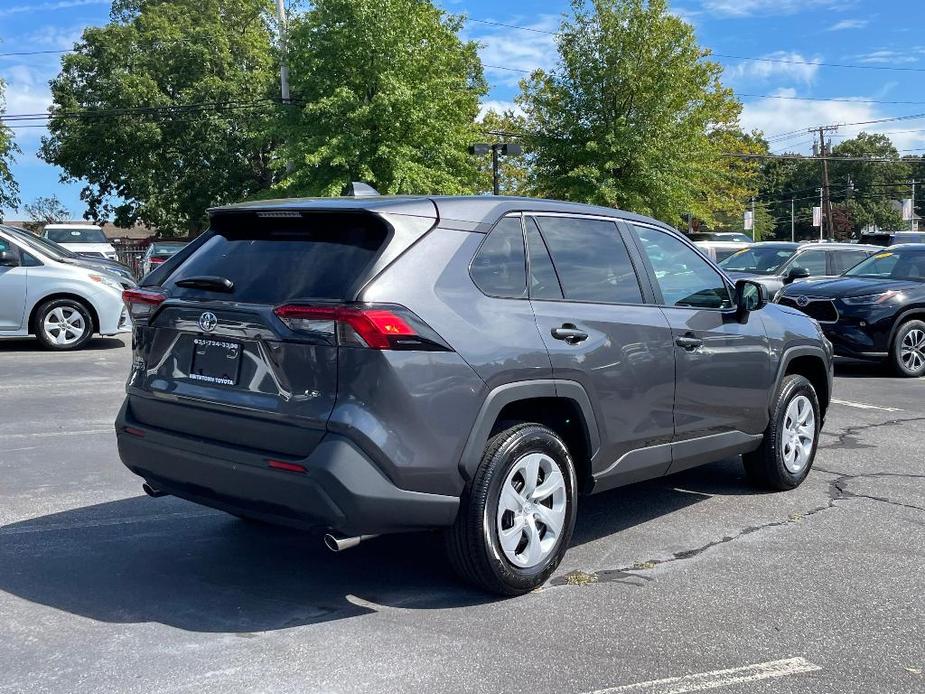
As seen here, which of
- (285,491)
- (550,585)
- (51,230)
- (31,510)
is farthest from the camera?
(51,230)

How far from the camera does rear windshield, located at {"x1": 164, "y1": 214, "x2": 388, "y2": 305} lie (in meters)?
4.05

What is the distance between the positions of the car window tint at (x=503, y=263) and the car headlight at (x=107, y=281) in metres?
10.4

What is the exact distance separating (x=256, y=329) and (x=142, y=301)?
2.89 feet

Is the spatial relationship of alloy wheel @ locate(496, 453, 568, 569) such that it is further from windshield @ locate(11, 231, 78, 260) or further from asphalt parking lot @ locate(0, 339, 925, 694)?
windshield @ locate(11, 231, 78, 260)

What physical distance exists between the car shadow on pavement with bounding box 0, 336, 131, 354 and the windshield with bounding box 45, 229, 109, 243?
1576 centimetres

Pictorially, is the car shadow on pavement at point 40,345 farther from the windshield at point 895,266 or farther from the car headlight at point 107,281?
the windshield at point 895,266

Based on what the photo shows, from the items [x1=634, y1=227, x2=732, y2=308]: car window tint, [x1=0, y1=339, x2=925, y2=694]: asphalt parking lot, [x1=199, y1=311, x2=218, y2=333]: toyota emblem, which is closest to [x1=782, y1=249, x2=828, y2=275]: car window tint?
[x1=0, y1=339, x2=925, y2=694]: asphalt parking lot

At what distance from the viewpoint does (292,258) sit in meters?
4.22

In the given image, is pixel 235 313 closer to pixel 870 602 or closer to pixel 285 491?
pixel 285 491

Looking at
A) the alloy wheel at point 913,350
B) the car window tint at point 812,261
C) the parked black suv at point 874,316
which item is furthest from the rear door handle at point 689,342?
the car window tint at point 812,261

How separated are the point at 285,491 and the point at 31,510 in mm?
2516

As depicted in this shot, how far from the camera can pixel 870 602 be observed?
437 cm

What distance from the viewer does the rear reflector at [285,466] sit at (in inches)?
152

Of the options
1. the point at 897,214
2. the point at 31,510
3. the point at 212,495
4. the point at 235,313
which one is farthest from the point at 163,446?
the point at 897,214
